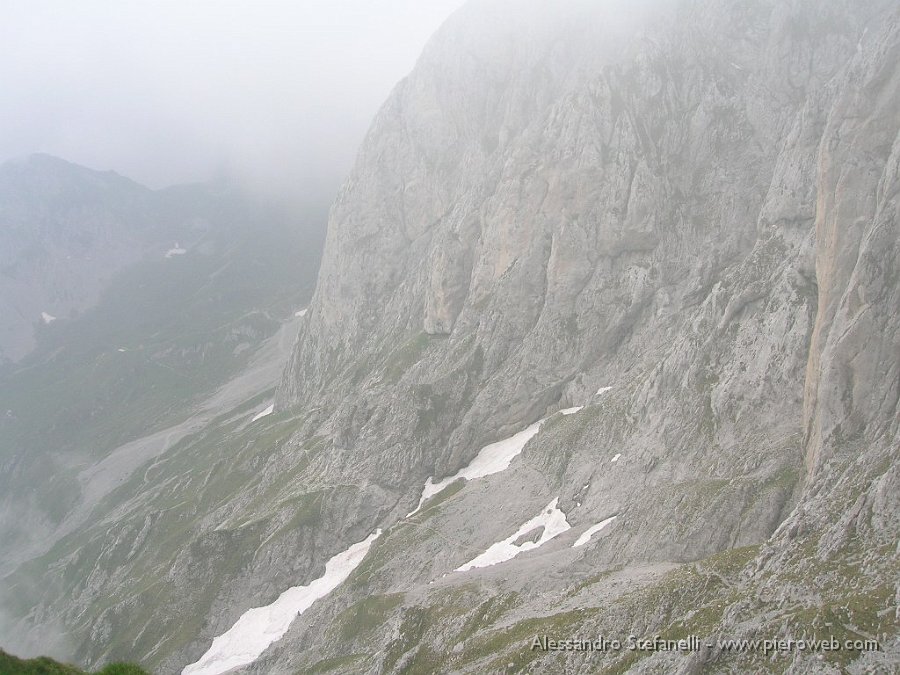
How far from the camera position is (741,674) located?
26.7 meters

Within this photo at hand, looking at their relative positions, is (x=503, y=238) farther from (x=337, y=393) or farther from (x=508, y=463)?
(x=337, y=393)

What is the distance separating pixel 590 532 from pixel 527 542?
7.34 m

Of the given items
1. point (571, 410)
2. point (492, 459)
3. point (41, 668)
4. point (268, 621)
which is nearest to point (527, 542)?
point (492, 459)

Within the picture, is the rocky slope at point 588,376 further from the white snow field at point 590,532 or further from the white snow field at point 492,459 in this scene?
the white snow field at point 492,459

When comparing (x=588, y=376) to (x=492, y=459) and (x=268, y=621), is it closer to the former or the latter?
(x=492, y=459)

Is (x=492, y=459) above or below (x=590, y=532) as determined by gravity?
below

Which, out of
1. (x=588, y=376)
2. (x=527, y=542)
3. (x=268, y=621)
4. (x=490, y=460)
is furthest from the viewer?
(x=490, y=460)

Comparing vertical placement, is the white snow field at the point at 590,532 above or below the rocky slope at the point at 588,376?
below

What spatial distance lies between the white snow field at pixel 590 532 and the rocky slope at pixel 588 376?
1.91 ft

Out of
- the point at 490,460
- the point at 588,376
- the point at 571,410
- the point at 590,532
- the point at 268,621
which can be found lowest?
the point at 268,621

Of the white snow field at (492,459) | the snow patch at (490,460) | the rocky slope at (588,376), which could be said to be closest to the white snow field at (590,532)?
the rocky slope at (588,376)

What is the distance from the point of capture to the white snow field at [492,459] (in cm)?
8131

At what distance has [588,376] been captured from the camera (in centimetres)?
8381

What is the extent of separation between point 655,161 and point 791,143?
26232 millimetres
